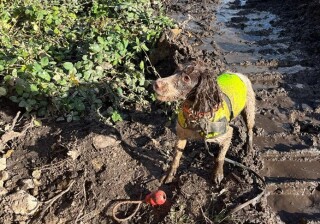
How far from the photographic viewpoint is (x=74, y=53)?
20.9ft

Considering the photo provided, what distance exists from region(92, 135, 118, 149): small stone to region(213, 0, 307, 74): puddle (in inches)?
117

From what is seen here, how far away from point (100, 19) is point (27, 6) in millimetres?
1295

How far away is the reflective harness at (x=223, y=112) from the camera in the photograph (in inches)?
154

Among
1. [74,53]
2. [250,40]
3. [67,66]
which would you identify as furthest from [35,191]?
[250,40]

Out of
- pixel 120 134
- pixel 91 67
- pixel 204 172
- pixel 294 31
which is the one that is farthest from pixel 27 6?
pixel 294 31

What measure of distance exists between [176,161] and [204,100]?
1.07m

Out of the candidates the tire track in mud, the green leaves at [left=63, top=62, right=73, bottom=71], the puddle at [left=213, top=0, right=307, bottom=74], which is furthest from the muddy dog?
the puddle at [left=213, top=0, right=307, bottom=74]

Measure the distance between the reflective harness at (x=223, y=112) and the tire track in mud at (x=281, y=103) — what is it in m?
1.09

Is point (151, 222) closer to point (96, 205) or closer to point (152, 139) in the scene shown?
point (96, 205)

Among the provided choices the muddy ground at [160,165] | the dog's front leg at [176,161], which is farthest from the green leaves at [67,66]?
the dog's front leg at [176,161]

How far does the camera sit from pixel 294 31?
823 cm

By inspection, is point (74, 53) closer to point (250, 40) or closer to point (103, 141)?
point (103, 141)

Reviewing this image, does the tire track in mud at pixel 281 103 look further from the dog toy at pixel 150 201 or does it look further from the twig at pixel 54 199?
the twig at pixel 54 199

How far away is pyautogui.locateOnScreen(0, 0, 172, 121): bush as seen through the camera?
5266 millimetres
